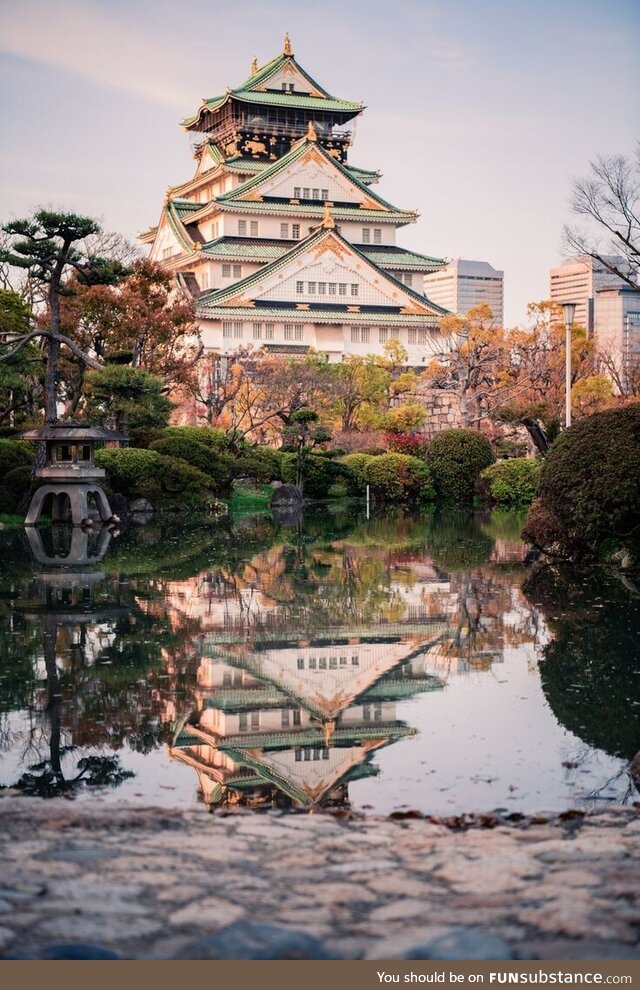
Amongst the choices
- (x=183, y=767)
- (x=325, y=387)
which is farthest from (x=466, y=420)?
(x=183, y=767)

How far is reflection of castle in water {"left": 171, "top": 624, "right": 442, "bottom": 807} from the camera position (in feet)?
20.3

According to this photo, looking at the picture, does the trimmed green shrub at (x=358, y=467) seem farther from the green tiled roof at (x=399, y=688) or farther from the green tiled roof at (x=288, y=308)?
the green tiled roof at (x=399, y=688)

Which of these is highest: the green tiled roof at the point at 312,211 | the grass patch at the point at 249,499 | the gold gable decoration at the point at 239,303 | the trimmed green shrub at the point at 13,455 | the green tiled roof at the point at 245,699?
the green tiled roof at the point at 312,211

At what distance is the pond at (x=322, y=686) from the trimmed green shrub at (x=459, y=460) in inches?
662

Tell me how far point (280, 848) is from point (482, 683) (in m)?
3.96

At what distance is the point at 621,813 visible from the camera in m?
5.49

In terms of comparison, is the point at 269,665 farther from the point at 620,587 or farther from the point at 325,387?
the point at 325,387

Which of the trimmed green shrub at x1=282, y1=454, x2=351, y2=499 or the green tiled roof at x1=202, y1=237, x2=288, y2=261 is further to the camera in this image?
the green tiled roof at x1=202, y1=237, x2=288, y2=261

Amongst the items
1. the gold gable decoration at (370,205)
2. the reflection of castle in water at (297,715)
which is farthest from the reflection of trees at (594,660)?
the gold gable decoration at (370,205)

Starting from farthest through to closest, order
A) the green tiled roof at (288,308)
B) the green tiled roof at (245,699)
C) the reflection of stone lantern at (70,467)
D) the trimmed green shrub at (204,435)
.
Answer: the green tiled roof at (288,308), the trimmed green shrub at (204,435), the reflection of stone lantern at (70,467), the green tiled roof at (245,699)

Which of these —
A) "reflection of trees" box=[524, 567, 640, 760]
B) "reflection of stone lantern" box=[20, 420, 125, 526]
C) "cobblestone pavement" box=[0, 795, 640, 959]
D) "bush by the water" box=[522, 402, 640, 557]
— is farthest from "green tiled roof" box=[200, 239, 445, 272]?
"cobblestone pavement" box=[0, 795, 640, 959]

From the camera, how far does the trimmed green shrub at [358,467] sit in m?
34.0

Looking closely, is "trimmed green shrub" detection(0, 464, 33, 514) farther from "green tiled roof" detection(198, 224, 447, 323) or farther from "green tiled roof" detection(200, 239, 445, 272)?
"green tiled roof" detection(200, 239, 445, 272)

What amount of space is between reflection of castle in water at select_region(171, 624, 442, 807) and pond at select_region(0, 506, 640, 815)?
0.07 feet
